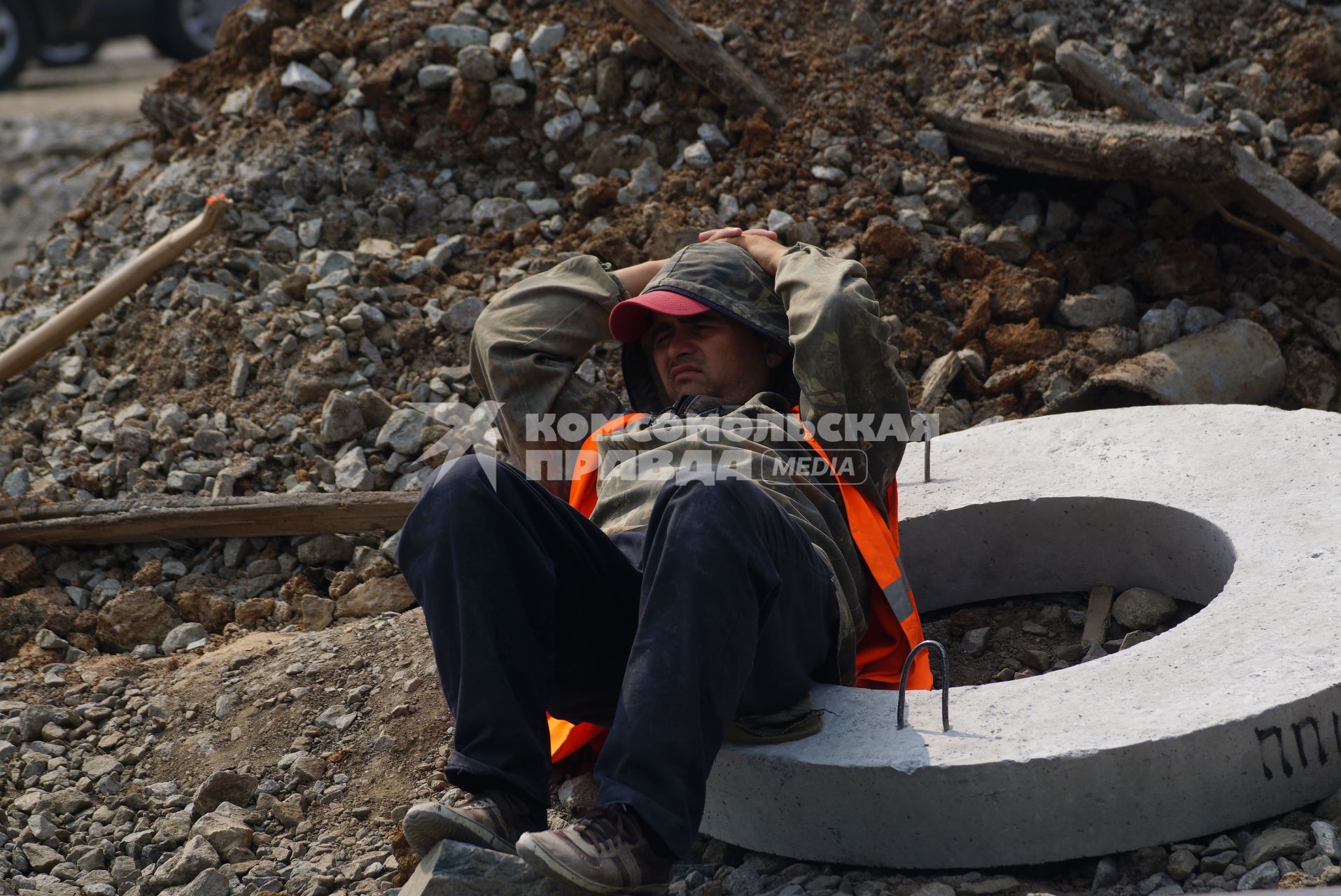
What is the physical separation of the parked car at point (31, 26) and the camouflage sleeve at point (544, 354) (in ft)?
39.3

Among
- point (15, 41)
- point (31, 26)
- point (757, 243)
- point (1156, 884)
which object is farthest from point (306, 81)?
point (15, 41)

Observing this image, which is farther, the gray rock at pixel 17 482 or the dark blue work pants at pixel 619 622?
the gray rock at pixel 17 482

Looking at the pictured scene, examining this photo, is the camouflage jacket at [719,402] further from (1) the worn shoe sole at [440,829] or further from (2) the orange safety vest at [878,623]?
(1) the worn shoe sole at [440,829]

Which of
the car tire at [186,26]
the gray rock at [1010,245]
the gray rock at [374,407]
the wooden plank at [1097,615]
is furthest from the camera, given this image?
the car tire at [186,26]

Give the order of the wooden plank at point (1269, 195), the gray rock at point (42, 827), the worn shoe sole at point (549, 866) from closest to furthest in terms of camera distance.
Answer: the worn shoe sole at point (549, 866) → the gray rock at point (42, 827) → the wooden plank at point (1269, 195)

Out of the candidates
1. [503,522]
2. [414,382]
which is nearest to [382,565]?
[414,382]

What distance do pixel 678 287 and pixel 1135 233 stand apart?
2.86m

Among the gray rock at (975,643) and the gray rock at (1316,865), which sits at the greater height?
the gray rock at (1316,865)

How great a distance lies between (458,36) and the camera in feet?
21.1

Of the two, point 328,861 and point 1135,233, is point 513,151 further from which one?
point 328,861

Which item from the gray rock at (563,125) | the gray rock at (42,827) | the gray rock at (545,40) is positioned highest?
the gray rock at (545,40)

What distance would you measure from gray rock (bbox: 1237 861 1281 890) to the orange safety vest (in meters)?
0.90

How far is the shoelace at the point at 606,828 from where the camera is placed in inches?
95.4

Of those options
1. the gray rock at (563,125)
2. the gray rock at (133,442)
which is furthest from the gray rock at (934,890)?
the gray rock at (563,125)
